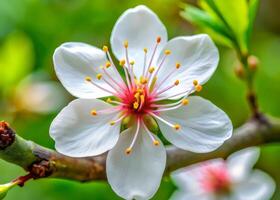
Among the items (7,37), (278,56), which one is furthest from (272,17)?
(7,37)

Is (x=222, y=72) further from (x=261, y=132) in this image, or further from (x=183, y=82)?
(x=183, y=82)

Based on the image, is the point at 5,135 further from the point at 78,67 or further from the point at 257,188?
the point at 257,188

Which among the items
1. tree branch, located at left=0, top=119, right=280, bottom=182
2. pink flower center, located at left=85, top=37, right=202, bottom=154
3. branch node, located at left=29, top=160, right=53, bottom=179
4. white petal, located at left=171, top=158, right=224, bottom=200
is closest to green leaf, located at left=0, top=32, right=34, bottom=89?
white petal, located at left=171, top=158, right=224, bottom=200

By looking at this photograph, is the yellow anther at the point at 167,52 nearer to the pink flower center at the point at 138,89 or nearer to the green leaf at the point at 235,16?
the pink flower center at the point at 138,89

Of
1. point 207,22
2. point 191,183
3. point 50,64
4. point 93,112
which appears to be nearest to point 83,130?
point 93,112

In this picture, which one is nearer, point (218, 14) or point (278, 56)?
point (218, 14)

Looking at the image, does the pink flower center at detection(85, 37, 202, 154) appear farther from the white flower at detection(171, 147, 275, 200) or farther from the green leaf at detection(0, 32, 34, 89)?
the green leaf at detection(0, 32, 34, 89)
